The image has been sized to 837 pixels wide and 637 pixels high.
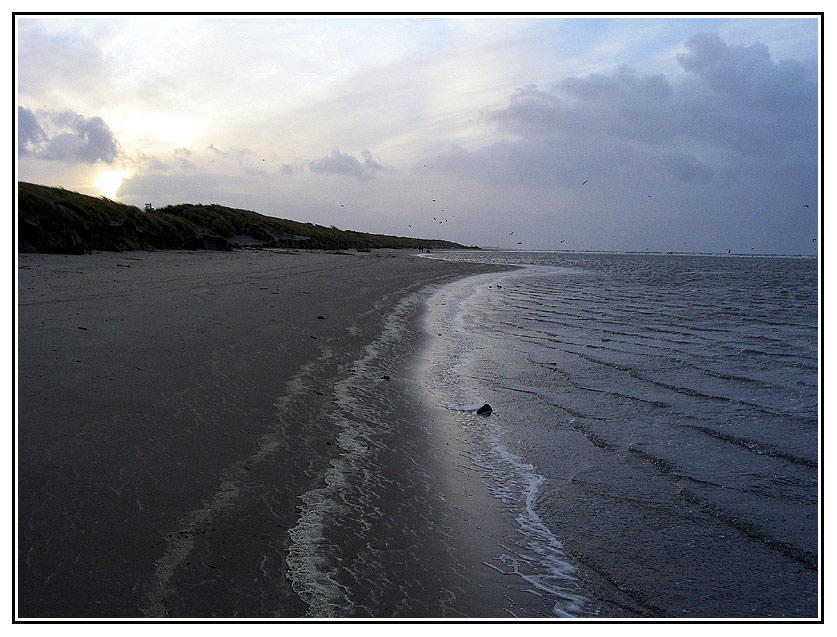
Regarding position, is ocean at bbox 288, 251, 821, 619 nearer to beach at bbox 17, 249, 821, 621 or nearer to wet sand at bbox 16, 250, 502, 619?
beach at bbox 17, 249, 821, 621

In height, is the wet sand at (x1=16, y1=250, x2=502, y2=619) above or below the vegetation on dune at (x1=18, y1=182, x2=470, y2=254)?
below

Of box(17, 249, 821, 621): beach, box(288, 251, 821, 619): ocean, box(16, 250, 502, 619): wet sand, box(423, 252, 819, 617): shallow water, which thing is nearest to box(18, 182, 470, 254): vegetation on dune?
box(16, 250, 502, 619): wet sand

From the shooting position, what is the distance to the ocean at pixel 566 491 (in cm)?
236

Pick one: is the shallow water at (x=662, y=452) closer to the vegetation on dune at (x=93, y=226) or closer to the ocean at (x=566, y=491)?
the ocean at (x=566, y=491)

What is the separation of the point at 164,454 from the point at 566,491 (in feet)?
7.93

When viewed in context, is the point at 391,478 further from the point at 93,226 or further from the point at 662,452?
the point at 93,226

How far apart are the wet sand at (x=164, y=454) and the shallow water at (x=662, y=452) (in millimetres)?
1347

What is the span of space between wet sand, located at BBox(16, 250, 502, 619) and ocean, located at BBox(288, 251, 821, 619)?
0.76 feet

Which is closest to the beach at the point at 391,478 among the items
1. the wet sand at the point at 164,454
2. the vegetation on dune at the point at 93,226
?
the wet sand at the point at 164,454

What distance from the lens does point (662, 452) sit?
4.09 metres

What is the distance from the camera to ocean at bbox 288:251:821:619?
236 cm

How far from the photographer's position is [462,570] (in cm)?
250

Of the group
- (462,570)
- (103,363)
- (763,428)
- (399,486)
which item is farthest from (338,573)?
(763,428)

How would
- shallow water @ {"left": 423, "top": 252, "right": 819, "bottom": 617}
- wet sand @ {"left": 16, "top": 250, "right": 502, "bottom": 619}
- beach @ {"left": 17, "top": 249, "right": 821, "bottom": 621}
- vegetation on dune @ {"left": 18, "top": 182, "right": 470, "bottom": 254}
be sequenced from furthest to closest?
vegetation on dune @ {"left": 18, "top": 182, "right": 470, "bottom": 254}
shallow water @ {"left": 423, "top": 252, "right": 819, "bottom": 617}
beach @ {"left": 17, "top": 249, "right": 821, "bottom": 621}
wet sand @ {"left": 16, "top": 250, "right": 502, "bottom": 619}
